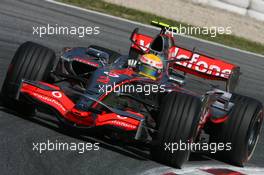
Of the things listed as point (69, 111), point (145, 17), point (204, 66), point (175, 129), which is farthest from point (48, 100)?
point (145, 17)

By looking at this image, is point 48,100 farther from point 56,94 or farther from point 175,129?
point 175,129

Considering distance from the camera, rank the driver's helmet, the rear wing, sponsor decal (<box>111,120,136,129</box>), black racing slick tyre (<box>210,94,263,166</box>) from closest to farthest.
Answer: sponsor decal (<box>111,120,136,129</box>)
black racing slick tyre (<box>210,94,263,166</box>)
the driver's helmet
the rear wing

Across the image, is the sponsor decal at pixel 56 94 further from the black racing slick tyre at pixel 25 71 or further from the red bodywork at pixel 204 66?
the red bodywork at pixel 204 66

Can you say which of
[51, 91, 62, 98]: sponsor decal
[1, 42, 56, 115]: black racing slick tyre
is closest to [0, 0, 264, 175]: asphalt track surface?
[1, 42, 56, 115]: black racing slick tyre

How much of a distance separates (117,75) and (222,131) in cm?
154

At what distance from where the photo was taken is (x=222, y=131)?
9680 mm

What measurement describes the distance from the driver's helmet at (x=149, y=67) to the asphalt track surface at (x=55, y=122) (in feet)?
3.88

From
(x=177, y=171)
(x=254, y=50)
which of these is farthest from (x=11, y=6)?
(x=177, y=171)

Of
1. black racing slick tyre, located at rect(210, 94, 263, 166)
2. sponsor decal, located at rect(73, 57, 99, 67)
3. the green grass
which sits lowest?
the green grass

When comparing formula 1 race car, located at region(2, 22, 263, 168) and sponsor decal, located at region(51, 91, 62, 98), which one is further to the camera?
sponsor decal, located at region(51, 91, 62, 98)

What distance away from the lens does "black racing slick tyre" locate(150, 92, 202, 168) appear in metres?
8.30

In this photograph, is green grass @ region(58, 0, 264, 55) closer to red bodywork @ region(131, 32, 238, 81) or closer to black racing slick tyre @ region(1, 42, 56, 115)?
red bodywork @ region(131, 32, 238, 81)

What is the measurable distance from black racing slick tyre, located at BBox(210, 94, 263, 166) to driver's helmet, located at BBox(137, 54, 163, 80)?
1058 mm

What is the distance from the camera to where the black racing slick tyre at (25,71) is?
9078 mm
